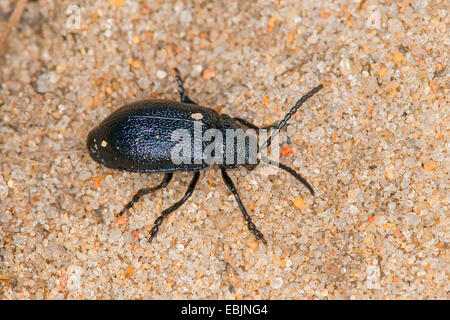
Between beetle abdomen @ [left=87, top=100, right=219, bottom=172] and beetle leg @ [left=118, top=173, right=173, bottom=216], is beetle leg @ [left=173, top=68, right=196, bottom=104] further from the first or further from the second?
beetle leg @ [left=118, top=173, right=173, bottom=216]

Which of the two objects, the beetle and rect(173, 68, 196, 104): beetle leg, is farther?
rect(173, 68, 196, 104): beetle leg

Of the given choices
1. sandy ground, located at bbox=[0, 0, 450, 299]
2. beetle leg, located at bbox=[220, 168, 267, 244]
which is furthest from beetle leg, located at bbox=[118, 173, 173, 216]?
beetle leg, located at bbox=[220, 168, 267, 244]

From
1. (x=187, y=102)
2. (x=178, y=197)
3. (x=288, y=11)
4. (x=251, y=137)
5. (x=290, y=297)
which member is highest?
(x=288, y=11)

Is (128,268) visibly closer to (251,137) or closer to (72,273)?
(72,273)

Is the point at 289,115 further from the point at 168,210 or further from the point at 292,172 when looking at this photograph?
the point at 168,210

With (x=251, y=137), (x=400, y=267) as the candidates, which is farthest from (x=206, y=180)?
(x=400, y=267)
